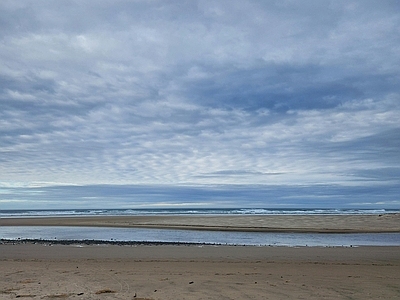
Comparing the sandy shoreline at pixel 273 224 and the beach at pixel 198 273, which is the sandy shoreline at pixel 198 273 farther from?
the sandy shoreline at pixel 273 224

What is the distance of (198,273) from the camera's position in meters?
11.6

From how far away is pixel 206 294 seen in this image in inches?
338

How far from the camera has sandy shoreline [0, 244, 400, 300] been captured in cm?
870

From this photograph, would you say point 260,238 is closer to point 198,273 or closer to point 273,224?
point 273,224

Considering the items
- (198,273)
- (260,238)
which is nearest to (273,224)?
(260,238)

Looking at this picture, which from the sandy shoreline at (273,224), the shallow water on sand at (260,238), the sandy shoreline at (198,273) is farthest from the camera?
the sandy shoreline at (273,224)

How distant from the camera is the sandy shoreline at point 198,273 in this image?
8703 mm

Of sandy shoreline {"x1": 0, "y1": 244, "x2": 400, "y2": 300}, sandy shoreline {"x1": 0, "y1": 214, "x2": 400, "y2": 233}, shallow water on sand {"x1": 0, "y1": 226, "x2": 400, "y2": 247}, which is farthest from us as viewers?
sandy shoreline {"x1": 0, "y1": 214, "x2": 400, "y2": 233}

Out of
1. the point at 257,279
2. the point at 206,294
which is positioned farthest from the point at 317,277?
the point at 206,294

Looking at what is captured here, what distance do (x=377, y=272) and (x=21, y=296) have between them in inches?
415

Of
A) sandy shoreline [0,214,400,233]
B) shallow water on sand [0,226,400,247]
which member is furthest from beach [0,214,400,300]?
sandy shoreline [0,214,400,233]

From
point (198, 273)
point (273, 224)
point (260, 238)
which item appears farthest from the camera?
point (273, 224)

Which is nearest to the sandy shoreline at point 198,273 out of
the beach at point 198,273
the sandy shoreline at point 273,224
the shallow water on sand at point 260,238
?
the beach at point 198,273

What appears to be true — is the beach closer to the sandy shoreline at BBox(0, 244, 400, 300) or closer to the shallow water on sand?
the sandy shoreline at BBox(0, 244, 400, 300)
